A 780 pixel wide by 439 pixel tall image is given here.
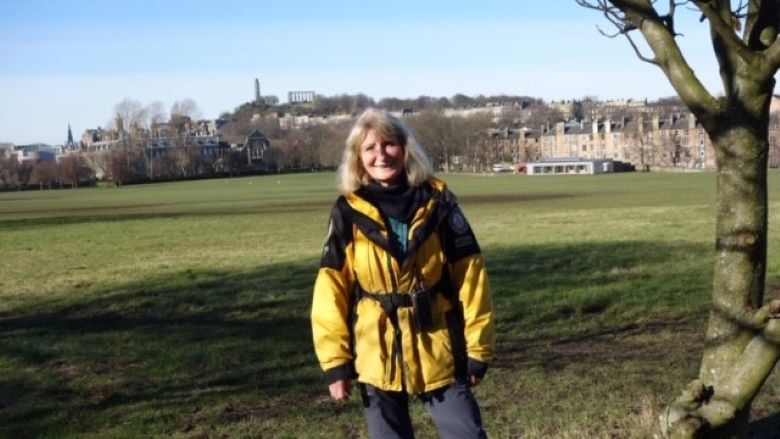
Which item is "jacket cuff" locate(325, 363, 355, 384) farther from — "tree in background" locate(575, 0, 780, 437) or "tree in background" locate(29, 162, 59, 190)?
"tree in background" locate(29, 162, 59, 190)

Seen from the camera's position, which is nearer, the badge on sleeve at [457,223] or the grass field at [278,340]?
the badge on sleeve at [457,223]

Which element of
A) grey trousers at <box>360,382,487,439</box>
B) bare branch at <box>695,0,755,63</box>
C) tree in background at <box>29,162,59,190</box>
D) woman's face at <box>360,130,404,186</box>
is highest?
bare branch at <box>695,0,755,63</box>

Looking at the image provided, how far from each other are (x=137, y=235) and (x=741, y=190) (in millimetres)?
26011

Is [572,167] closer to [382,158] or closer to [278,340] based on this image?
[278,340]

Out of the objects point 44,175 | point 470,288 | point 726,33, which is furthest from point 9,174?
point 726,33

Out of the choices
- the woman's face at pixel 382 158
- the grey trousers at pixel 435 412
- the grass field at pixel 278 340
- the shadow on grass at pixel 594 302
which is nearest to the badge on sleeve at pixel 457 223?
the woman's face at pixel 382 158

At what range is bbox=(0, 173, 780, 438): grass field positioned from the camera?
6523 mm

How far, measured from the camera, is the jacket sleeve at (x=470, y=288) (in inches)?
160

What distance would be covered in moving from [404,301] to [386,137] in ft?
2.40

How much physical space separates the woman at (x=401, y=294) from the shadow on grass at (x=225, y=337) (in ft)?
8.95

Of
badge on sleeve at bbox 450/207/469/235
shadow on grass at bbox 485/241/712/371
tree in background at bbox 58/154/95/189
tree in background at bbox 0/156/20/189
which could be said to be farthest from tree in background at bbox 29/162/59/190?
badge on sleeve at bbox 450/207/469/235

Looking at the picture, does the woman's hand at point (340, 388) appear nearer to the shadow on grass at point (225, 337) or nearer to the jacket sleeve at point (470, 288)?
the jacket sleeve at point (470, 288)

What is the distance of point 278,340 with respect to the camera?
9.85 meters

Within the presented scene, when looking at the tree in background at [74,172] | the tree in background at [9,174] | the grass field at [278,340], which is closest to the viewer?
the grass field at [278,340]
